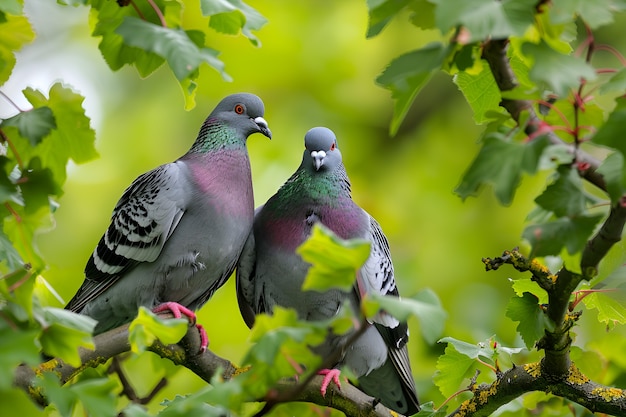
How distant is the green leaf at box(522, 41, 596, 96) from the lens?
2174mm

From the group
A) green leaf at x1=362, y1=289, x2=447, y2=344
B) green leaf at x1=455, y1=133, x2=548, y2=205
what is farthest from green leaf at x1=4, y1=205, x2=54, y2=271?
green leaf at x1=455, y1=133, x2=548, y2=205

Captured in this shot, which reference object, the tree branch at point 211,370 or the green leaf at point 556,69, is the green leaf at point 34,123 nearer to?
the tree branch at point 211,370

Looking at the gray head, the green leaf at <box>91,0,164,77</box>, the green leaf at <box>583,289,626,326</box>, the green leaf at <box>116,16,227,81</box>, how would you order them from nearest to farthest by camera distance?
1. the green leaf at <box>116,16,227,81</box>
2. the green leaf at <box>91,0,164,77</box>
3. the green leaf at <box>583,289,626,326</box>
4. the gray head

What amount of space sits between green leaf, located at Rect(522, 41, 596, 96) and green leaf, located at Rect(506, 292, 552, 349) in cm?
117

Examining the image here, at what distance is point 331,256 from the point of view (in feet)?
7.14

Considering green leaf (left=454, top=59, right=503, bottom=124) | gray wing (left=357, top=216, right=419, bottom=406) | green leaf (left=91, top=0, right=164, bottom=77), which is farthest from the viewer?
gray wing (left=357, top=216, right=419, bottom=406)

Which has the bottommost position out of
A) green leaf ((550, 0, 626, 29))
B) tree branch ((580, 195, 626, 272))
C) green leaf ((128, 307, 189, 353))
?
tree branch ((580, 195, 626, 272))

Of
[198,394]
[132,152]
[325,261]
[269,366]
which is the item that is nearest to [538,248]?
[325,261]

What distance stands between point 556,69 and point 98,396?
4.79 ft

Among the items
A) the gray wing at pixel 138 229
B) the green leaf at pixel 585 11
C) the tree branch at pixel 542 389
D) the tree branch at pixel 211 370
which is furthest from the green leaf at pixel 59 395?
the gray wing at pixel 138 229

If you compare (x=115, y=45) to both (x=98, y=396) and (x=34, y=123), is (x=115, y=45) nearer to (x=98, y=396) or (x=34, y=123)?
(x=34, y=123)

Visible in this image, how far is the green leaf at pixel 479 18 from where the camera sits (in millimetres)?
2076

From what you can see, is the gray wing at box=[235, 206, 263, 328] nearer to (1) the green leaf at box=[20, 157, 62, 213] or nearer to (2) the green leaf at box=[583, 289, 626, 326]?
(2) the green leaf at box=[583, 289, 626, 326]

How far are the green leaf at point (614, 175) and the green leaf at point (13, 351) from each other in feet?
4.94
